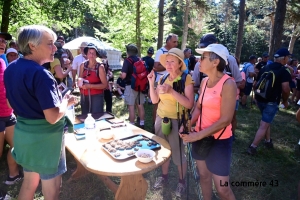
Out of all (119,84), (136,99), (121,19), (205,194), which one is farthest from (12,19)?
(121,19)

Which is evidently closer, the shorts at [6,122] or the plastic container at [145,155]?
the plastic container at [145,155]

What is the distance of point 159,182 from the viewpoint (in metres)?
3.17

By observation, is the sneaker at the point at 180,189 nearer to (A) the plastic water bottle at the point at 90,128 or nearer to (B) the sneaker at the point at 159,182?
(B) the sneaker at the point at 159,182

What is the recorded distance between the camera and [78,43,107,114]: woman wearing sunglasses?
371 cm

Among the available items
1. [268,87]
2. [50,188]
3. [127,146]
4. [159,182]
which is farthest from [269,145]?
[50,188]

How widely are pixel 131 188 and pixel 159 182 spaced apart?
3.27ft

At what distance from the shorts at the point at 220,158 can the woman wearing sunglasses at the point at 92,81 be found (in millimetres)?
2236

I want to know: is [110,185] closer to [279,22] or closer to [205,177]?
[205,177]

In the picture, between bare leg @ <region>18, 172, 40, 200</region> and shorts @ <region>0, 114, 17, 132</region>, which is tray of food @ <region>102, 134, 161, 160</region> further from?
shorts @ <region>0, 114, 17, 132</region>

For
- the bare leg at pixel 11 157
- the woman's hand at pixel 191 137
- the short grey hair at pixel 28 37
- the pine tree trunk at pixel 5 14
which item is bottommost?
the bare leg at pixel 11 157

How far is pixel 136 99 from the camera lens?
5355 mm

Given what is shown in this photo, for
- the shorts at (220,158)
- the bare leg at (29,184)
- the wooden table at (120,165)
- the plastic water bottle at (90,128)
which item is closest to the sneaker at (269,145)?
the shorts at (220,158)

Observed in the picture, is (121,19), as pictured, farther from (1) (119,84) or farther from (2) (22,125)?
(2) (22,125)

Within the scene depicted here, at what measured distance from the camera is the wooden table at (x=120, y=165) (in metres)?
1.94
